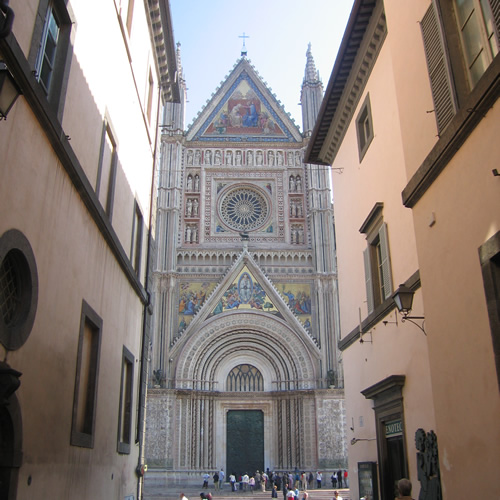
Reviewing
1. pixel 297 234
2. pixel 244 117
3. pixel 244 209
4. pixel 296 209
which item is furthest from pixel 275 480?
pixel 244 117

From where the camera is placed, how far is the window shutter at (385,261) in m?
9.54

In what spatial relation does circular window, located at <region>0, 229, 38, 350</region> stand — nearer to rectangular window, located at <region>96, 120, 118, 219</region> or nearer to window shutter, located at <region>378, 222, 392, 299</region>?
rectangular window, located at <region>96, 120, 118, 219</region>

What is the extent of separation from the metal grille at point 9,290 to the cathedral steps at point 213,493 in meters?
18.1

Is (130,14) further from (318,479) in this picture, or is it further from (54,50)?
(318,479)

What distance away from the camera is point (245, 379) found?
101 ft

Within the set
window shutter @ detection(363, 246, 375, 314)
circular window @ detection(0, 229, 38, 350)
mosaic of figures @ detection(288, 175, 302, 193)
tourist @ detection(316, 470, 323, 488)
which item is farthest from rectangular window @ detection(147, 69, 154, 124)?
mosaic of figures @ detection(288, 175, 302, 193)

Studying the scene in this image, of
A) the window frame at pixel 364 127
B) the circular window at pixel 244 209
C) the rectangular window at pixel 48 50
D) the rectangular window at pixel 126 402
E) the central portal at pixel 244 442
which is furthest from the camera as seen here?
the circular window at pixel 244 209

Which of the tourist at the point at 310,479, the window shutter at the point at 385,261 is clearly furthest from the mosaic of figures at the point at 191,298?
the window shutter at the point at 385,261

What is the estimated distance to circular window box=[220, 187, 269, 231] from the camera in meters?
33.0

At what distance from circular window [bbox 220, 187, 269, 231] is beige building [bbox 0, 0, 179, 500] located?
20458 millimetres

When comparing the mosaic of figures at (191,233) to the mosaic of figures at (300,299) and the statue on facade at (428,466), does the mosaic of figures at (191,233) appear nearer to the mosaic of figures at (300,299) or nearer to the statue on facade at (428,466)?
the mosaic of figures at (300,299)

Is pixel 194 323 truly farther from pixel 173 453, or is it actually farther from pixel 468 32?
pixel 468 32

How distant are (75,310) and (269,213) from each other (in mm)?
26063

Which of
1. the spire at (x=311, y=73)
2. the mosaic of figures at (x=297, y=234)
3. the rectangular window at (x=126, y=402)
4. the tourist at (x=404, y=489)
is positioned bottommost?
the tourist at (x=404, y=489)
